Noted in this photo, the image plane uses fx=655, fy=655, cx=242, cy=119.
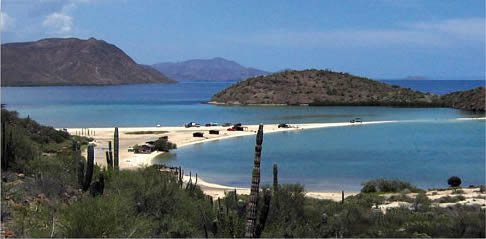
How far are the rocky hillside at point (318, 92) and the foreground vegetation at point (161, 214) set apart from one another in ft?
377

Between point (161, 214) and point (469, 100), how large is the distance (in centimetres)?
11219

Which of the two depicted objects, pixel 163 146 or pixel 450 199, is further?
pixel 163 146

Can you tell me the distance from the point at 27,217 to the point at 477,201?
1725cm

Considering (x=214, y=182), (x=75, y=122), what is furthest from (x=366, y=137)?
(x=75, y=122)

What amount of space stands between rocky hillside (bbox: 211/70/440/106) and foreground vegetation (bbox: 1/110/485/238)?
115 m

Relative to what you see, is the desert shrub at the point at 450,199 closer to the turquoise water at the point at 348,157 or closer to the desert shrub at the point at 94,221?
the turquoise water at the point at 348,157

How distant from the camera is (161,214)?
14820 mm

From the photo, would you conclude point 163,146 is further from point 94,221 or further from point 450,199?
point 94,221

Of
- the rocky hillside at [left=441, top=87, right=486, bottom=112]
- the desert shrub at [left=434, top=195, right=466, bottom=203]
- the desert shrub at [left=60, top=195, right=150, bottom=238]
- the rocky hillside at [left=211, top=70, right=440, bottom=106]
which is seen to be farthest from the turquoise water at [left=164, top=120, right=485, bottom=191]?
the rocky hillside at [left=211, top=70, right=440, bottom=106]

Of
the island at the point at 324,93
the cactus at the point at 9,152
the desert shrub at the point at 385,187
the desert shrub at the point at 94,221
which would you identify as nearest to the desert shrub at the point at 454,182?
the desert shrub at the point at 385,187

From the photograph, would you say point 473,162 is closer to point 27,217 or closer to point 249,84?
→ point 27,217

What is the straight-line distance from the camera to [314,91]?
143250 mm

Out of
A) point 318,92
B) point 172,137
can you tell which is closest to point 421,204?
point 172,137

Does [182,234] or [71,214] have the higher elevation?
[71,214]
